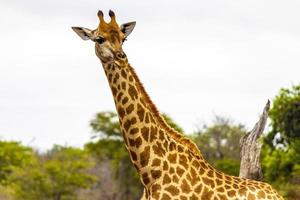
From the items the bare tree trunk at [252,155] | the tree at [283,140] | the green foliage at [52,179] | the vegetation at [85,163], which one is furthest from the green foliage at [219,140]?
the bare tree trunk at [252,155]

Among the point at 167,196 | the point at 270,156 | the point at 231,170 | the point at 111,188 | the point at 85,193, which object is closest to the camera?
the point at 167,196

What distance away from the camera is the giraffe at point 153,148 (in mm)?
9914

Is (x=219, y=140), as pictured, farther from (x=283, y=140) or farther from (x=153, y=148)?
(x=153, y=148)

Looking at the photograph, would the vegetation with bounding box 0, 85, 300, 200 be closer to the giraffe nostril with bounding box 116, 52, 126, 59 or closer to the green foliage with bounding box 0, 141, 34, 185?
the green foliage with bounding box 0, 141, 34, 185

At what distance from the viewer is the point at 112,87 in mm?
10242

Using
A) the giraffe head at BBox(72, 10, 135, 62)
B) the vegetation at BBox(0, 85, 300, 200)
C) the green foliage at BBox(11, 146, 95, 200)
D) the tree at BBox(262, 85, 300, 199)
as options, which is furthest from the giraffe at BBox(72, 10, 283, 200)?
the green foliage at BBox(11, 146, 95, 200)

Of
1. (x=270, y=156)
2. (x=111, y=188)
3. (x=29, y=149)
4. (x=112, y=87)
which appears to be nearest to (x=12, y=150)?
(x=29, y=149)

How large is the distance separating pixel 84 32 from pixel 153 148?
1748 millimetres

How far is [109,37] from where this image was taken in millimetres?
9977

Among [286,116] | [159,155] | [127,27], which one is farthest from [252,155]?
[286,116]

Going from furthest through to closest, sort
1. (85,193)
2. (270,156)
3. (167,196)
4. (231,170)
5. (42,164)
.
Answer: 1. (85,193)
2. (42,164)
3. (231,170)
4. (270,156)
5. (167,196)

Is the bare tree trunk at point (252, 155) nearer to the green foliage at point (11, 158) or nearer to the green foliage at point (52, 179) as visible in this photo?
the green foliage at point (52, 179)

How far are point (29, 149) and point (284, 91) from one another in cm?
2600

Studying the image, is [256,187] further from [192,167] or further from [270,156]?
[270,156]
